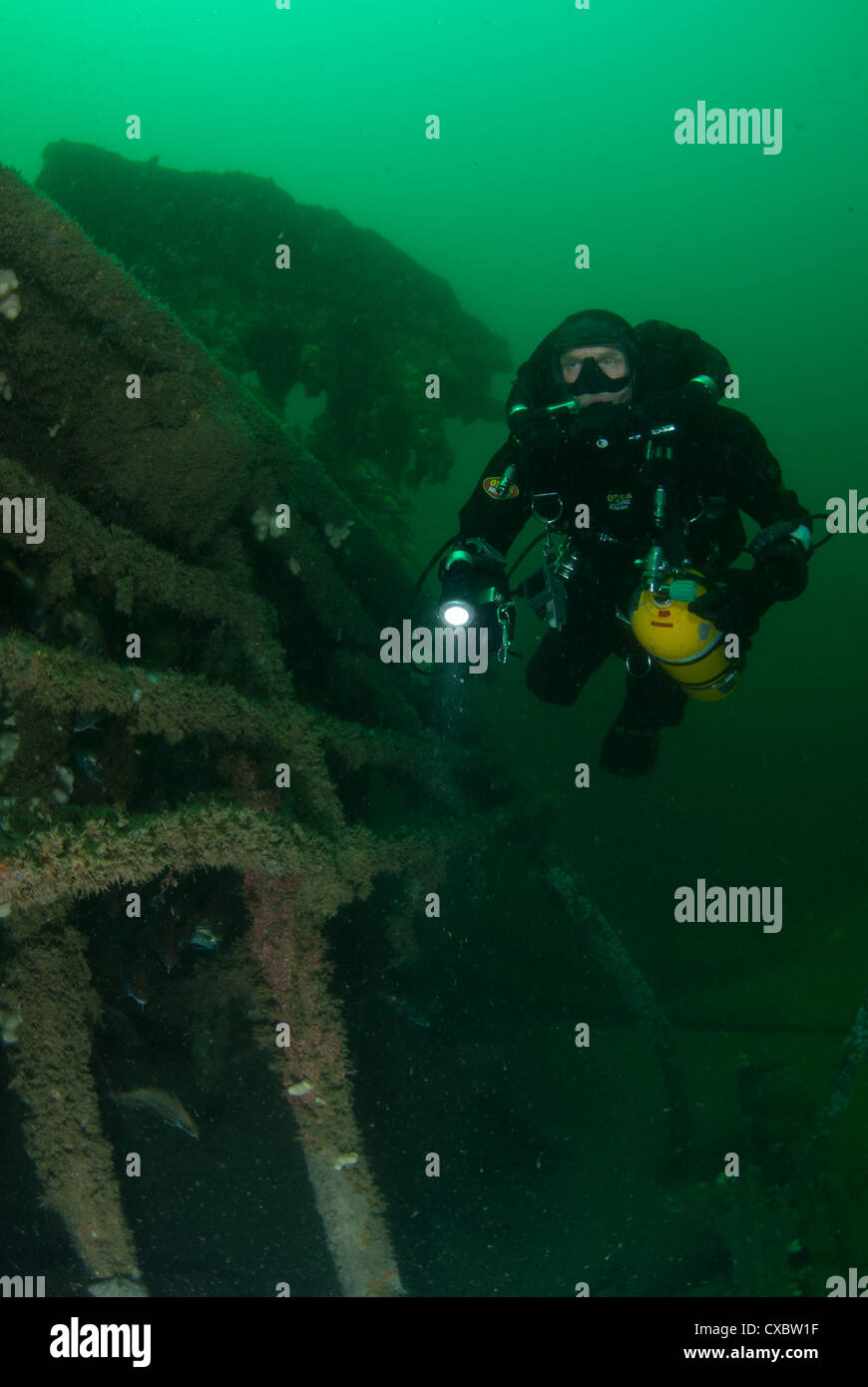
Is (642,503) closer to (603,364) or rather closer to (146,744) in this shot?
(603,364)

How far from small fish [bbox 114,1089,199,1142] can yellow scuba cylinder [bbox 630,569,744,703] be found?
11.2 feet

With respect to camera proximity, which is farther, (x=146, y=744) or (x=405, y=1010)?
(x=405, y=1010)

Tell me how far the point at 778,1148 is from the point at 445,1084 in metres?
2.60

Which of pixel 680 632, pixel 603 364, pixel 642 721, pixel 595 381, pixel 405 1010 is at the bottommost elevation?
pixel 405 1010

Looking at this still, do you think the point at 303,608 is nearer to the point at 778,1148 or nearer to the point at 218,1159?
the point at 218,1159

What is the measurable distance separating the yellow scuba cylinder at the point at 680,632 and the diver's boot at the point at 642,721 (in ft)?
3.20

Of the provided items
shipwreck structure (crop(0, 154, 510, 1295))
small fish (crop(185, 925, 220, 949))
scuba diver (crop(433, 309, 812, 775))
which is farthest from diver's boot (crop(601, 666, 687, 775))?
small fish (crop(185, 925, 220, 949))

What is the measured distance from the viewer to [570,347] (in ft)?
13.5

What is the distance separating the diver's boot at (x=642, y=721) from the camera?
5.28 metres

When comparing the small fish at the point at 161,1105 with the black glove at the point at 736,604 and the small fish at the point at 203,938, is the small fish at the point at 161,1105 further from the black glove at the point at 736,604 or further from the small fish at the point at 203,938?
the black glove at the point at 736,604

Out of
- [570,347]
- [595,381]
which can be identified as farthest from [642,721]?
[570,347]

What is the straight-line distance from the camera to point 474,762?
16.0 ft

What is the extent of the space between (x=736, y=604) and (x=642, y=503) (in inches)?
38.0
